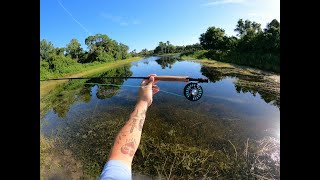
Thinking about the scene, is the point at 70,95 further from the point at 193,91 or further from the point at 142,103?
the point at 142,103

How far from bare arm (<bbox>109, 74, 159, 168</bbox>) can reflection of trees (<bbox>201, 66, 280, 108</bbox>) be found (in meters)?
11.8

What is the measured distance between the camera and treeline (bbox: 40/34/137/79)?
72.9ft

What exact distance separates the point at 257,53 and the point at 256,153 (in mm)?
10450

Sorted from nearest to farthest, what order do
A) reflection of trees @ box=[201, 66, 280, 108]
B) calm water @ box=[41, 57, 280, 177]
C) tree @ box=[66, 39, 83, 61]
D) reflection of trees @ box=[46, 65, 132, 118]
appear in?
calm water @ box=[41, 57, 280, 177] → reflection of trees @ box=[201, 66, 280, 108] → reflection of trees @ box=[46, 65, 132, 118] → tree @ box=[66, 39, 83, 61]

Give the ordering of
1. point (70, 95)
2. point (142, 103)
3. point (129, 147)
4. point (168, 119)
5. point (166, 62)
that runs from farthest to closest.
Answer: point (166, 62) → point (70, 95) → point (168, 119) → point (142, 103) → point (129, 147)

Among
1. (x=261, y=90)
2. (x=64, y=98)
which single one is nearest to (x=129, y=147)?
(x=261, y=90)

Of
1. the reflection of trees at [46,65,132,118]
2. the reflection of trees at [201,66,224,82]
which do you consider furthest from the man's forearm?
the reflection of trees at [201,66,224,82]

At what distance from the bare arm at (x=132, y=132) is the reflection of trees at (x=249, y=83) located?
11.8m

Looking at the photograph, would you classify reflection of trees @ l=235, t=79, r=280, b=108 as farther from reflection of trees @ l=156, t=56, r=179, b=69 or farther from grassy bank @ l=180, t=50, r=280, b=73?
reflection of trees @ l=156, t=56, r=179, b=69

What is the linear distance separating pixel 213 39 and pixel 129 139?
2302cm

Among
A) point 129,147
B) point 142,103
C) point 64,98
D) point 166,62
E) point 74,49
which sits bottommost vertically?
point 64,98

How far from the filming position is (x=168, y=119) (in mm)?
12797
